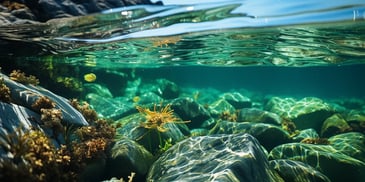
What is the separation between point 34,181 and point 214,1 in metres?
8.07

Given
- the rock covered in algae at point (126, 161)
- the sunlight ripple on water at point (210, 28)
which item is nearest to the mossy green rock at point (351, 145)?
the sunlight ripple on water at point (210, 28)

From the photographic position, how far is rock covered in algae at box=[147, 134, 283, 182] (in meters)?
6.82

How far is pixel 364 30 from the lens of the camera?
49.4 ft

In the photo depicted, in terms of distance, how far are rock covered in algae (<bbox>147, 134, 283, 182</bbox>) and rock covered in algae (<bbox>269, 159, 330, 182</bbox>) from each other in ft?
1.44

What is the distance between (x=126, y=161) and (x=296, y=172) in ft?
17.0

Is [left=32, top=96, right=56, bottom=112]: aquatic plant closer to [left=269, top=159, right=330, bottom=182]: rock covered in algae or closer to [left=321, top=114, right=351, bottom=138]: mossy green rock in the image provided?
[left=269, top=159, right=330, bottom=182]: rock covered in algae

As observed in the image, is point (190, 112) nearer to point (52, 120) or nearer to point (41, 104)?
point (41, 104)

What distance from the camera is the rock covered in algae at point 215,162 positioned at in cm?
682

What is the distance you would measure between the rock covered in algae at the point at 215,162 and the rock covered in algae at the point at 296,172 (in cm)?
44

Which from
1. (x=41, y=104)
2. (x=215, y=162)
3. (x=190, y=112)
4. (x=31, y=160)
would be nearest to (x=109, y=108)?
(x=190, y=112)

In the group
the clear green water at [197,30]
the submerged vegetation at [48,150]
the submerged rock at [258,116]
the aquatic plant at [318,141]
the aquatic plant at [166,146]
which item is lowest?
the aquatic plant at [318,141]

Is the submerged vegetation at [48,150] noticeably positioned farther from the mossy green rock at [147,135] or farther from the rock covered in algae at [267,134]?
the rock covered in algae at [267,134]

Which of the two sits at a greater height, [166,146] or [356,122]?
[166,146]

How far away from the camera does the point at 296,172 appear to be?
8.48 m
